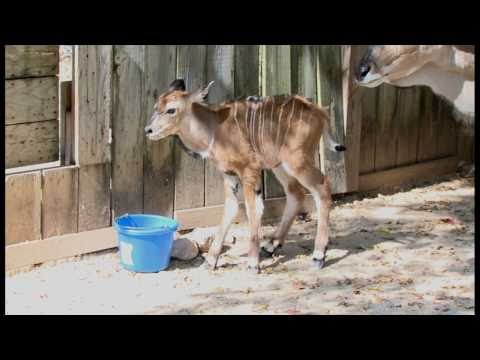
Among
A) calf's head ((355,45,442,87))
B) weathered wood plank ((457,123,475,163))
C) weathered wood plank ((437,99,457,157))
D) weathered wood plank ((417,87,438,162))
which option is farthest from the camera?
weathered wood plank ((457,123,475,163))

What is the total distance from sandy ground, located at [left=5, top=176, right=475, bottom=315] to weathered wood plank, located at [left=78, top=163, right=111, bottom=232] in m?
0.24

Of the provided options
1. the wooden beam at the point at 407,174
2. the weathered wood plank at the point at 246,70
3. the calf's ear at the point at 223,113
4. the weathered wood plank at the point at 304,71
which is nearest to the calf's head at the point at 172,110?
the calf's ear at the point at 223,113

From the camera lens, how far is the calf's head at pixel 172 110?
6086mm

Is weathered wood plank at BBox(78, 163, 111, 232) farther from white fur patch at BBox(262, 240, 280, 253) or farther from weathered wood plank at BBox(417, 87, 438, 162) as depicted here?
weathered wood plank at BBox(417, 87, 438, 162)

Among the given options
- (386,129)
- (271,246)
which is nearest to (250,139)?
(271,246)

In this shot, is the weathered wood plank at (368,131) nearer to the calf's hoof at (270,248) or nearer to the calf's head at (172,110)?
the calf's hoof at (270,248)

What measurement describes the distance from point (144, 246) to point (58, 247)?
628 mm

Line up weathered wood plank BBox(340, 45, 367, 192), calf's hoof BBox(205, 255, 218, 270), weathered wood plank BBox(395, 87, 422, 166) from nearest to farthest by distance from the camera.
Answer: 1. calf's hoof BBox(205, 255, 218, 270)
2. weathered wood plank BBox(340, 45, 367, 192)
3. weathered wood plank BBox(395, 87, 422, 166)

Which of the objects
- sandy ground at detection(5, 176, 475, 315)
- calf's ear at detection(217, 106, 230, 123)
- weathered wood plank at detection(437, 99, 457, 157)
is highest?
calf's ear at detection(217, 106, 230, 123)

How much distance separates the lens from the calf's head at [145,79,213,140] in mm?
6086

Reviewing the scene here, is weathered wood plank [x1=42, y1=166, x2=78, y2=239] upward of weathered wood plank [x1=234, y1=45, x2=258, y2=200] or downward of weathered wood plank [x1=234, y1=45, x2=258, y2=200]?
downward

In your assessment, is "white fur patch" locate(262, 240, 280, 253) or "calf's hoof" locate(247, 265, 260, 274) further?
"white fur patch" locate(262, 240, 280, 253)

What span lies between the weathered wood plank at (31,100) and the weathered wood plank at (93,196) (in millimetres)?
454

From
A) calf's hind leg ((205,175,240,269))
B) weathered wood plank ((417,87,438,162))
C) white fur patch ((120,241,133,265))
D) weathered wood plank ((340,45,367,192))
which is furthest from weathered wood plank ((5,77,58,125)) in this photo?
weathered wood plank ((417,87,438,162))
